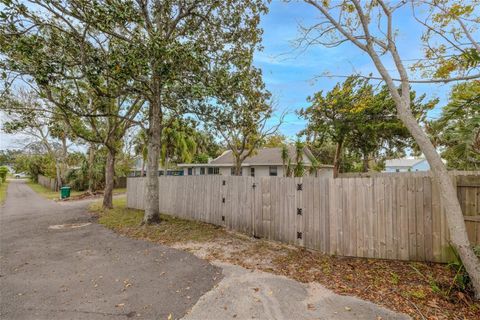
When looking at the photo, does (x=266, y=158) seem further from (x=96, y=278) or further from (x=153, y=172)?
(x=96, y=278)

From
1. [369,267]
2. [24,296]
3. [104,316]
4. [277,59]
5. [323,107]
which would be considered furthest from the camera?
[323,107]

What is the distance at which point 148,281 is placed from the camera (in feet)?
13.3

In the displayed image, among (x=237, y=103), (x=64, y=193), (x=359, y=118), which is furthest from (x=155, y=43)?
(x=64, y=193)

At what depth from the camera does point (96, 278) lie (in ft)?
13.8

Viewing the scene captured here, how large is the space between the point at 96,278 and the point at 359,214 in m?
5.03

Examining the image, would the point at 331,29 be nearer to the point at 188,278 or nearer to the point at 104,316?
the point at 188,278

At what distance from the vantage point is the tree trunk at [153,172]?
8.13 metres

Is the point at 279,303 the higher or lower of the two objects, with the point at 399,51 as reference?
lower

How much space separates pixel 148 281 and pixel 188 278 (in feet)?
2.14

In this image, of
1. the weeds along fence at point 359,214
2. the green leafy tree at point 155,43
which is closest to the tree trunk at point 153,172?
the green leafy tree at point 155,43

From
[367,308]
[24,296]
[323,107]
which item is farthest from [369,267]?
[323,107]

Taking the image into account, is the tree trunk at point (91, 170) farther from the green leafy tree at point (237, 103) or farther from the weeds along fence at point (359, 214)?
the weeds along fence at point (359, 214)

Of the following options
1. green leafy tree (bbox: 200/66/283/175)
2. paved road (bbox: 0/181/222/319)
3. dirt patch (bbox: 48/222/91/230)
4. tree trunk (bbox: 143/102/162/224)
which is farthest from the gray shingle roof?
paved road (bbox: 0/181/222/319)

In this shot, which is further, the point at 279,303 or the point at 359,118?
the point at 359,118
